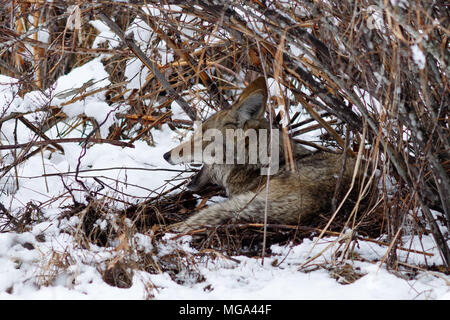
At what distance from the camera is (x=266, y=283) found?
2.86 meters

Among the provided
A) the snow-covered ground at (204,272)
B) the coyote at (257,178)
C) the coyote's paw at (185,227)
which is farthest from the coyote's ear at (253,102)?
the snow-covered ground at (204,272)

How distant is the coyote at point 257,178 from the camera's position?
12.5 feet

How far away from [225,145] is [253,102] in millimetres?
531

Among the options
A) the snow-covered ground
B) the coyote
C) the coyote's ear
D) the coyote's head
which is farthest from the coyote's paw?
the coyote's ear

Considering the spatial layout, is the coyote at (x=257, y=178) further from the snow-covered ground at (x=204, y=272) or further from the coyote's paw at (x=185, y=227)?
the snow-covered ground at (x=204, y=272)

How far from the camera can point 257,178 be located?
450 centimetres

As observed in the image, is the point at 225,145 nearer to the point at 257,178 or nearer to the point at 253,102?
the point at 257,178

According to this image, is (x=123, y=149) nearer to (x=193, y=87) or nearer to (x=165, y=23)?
(x=193, y=87)

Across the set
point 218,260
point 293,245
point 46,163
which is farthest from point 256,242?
point 46,163

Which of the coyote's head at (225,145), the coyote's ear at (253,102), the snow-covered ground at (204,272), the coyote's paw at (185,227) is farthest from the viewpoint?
the coyote's head at (225,145)

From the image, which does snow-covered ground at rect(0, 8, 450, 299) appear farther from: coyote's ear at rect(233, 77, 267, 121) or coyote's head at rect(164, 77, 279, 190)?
coyote's ear at rect(233, 77, 267, 121)

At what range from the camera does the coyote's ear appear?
4152 mm

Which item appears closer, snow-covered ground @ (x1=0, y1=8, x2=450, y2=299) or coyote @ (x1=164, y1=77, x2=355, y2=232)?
snow-covered ground @ (x1=0, y1=8, x2=450, y2=299)

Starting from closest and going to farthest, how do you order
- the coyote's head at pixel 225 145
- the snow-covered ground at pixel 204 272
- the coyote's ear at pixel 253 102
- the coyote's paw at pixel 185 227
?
the snow-covered ground at pixel 204 272, the coyote's paw at pixel 185 227, the coyote's ear at pixel 253 102, the coyote's head at pixel 225 145
